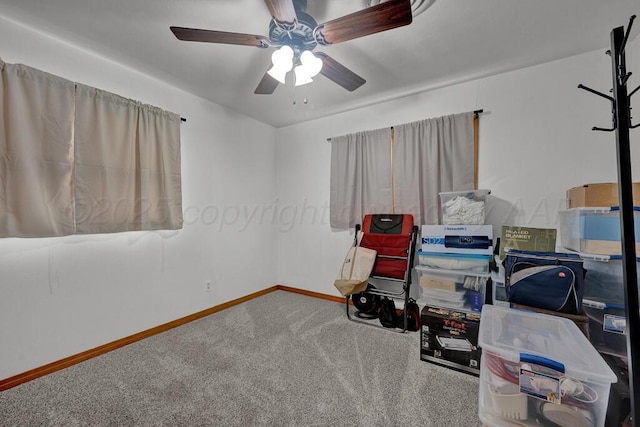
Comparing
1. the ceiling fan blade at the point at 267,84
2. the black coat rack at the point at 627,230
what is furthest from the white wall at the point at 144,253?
the black coat rack at the point at 627,230

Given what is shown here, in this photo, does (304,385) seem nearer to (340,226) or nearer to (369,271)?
(369,271)

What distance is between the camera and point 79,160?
6.63 feet

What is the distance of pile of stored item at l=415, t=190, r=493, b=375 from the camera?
1.93 metres

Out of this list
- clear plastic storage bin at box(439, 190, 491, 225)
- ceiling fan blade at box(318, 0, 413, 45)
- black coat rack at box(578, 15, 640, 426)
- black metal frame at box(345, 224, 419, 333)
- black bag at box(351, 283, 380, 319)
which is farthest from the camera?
black bag at box(351, 283, 380, 319)

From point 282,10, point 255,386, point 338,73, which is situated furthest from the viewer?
point 338,73

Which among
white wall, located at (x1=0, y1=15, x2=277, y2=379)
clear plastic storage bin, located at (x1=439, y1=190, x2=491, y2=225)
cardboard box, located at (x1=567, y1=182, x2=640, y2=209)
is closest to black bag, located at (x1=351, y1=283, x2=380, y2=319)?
clear plastic storage bin, located at (x1=439, y1=190, x2=491, y2=225)

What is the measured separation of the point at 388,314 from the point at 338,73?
2.13 m

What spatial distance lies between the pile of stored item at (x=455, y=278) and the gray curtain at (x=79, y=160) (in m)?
2.44

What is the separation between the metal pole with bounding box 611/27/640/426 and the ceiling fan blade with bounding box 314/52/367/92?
4.41 ft

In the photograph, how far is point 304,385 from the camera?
1739mm

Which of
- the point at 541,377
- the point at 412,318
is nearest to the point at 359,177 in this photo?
the point at 412,318

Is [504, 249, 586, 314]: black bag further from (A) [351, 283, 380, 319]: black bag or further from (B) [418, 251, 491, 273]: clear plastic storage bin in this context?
(A) [351, 283, 380, 319]: black bag

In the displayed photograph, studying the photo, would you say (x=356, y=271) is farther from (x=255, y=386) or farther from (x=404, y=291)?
(x=255, y=386)

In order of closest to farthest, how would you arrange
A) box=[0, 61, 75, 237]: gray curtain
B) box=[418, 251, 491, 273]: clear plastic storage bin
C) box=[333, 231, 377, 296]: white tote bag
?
box=[0, 61, 75, 237]: gray curtain
box=[418, 251, 491, 273]: clear plastic storage bin
box=[333, 231, 377, 296]: white tote bag
